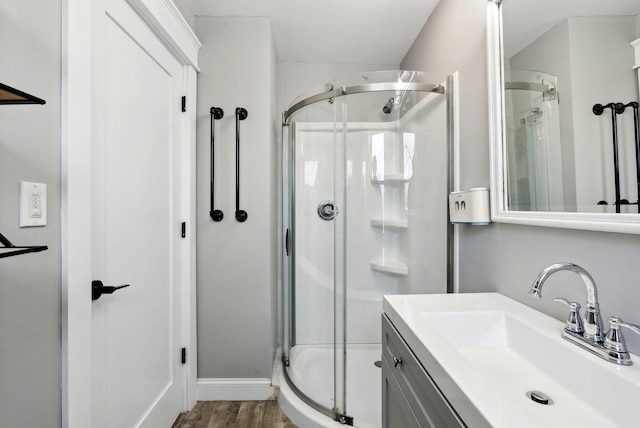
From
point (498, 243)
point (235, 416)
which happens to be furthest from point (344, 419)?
point (498, 243)

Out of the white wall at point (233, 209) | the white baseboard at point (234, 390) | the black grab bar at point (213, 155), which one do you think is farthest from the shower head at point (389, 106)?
the white baseboard at point (234, 390)

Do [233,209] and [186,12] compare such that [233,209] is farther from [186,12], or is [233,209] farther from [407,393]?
[407,393]

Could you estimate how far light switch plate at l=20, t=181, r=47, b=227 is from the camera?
0.75 m

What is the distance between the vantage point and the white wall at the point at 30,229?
713mm

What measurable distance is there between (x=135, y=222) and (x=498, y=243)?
62.0 inches

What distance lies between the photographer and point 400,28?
2076mm

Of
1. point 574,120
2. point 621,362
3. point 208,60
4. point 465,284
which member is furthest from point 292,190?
point 621,362

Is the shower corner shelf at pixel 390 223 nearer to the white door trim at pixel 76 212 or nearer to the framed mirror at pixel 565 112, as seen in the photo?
the framed mirror at pixel 565 112

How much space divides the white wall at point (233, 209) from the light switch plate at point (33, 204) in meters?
1.05

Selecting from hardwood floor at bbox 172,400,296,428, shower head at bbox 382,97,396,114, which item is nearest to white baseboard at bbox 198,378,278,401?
hardwood floor at bbox 172,400,296,428

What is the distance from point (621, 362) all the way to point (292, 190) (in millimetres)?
1682

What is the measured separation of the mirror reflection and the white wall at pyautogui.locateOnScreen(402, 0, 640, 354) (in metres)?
0.11

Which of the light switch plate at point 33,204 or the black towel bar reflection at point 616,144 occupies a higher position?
the black towel bar reflection at point 616,144

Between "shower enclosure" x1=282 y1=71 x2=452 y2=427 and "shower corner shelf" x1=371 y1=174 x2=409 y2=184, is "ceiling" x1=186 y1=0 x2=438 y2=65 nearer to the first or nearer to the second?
"shower enclosure" x1=282 y1=71 x2=452 y2=427
